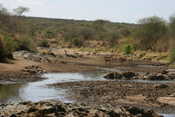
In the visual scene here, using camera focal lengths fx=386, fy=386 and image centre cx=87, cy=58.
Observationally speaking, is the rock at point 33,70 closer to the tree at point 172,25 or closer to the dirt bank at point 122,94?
the dirt bank at point 122,94

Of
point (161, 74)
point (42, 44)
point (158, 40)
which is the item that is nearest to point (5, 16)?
point (42, 44)

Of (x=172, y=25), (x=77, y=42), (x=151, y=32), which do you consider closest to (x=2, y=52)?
(x=151, y=32)

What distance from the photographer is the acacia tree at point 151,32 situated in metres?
73.6

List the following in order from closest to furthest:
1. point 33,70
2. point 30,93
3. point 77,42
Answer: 1. point 30,93
2. point 33,70
3. point 77,42

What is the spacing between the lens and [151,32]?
7412 centimetres

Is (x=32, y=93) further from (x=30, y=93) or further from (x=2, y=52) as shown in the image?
(x=2, y=52)

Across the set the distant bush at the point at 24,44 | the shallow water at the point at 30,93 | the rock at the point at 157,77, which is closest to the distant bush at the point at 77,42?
the distant bush at the point at 24,44

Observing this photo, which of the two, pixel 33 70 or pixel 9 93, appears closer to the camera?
pixel 9 93

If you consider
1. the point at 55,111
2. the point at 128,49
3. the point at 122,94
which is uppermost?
the point at 55,111

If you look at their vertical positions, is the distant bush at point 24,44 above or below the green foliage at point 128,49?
above

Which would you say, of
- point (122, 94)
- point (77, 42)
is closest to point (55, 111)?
point (122, 94)

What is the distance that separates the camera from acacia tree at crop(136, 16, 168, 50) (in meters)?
73.6

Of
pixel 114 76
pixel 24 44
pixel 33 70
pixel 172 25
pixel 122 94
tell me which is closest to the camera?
pixel 122 94

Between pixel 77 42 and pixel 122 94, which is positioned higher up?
pixel 122 94
